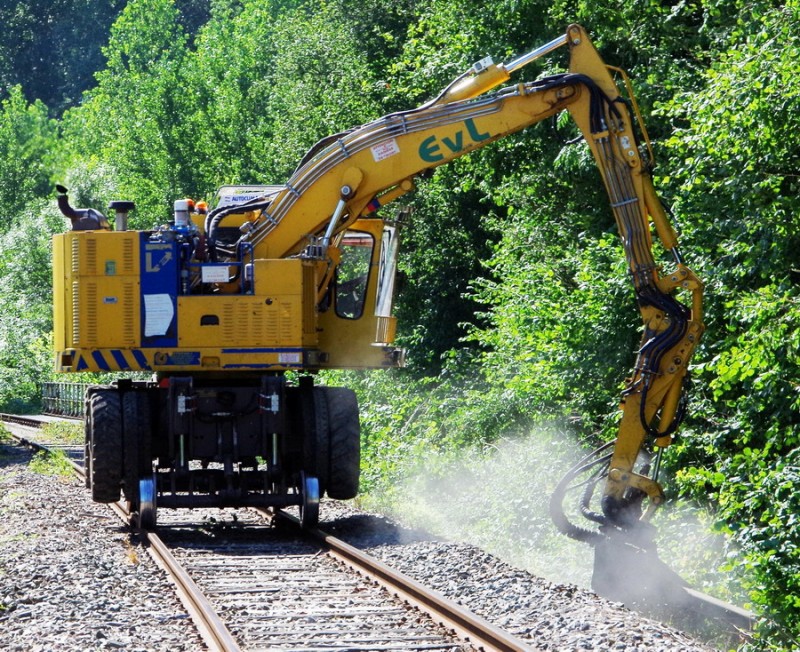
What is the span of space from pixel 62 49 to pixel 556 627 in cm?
8864

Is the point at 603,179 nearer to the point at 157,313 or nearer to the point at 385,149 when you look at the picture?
the point at 385,149

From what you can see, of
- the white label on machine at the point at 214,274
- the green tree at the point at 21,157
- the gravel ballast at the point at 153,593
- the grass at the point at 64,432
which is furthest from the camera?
the green tree at the point at 21,157

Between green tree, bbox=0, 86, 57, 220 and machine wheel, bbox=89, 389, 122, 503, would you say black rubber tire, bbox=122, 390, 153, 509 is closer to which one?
machine wheel, bbox=89, 389, 122, 503

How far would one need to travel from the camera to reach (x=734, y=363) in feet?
36.1

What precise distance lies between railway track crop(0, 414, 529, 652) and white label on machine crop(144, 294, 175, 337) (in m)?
2.20

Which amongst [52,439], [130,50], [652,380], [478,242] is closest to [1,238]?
[130,50]

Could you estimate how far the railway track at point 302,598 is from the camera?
903 centimetres

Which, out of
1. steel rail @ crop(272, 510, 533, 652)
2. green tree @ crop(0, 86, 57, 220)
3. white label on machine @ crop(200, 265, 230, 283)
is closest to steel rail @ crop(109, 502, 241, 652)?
steel rail @ crop(272, 510, 533, 652)

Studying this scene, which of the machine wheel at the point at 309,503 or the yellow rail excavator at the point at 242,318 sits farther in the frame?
the machine wheel at the point at 309,503

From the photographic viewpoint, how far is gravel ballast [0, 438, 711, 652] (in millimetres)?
9000

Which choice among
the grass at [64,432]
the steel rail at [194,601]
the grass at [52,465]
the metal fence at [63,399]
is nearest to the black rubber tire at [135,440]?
the steel rail at [194,601]

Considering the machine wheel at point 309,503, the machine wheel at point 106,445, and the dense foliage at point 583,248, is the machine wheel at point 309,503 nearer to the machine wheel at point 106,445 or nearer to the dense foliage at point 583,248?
the machine wheel at point 106,445

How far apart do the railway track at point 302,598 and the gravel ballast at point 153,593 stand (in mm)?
253

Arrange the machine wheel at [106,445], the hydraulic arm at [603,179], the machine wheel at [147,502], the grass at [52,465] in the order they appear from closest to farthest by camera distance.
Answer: the hydraulic arm at [603,179] → the machine wheel at [147,502] → the machine wheel at [106,445] → the grass at [52,465]
